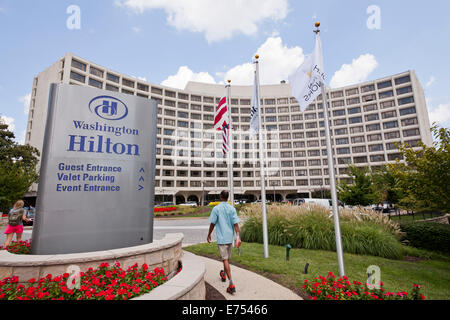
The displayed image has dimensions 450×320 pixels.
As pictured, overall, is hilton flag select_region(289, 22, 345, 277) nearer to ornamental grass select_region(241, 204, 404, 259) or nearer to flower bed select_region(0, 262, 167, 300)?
ornamental grass select_region(241, 204, 404, 259)

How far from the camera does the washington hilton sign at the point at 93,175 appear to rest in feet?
13.5

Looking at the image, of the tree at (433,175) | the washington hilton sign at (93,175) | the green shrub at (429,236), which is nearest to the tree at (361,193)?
the green shrub at (429,236)

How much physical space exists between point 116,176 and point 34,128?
56562 millimetres

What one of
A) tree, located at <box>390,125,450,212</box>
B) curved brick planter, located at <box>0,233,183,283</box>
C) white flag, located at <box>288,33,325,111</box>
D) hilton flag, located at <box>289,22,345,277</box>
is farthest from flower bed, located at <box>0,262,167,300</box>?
tree, located at <box>390,125,450,212</box>

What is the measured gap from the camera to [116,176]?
4641 mm

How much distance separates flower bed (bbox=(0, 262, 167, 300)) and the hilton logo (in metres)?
3.00

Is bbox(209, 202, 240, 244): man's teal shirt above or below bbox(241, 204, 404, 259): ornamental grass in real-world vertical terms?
above

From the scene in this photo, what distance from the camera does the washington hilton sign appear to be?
13.5 feet

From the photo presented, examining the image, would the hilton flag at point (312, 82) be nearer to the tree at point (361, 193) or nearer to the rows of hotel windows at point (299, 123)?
the tree at point (361, 193)

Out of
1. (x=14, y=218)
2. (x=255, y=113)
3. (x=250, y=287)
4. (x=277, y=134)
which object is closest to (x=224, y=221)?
(x=250, y=287)

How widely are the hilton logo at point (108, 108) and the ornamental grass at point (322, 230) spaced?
6.91 m
